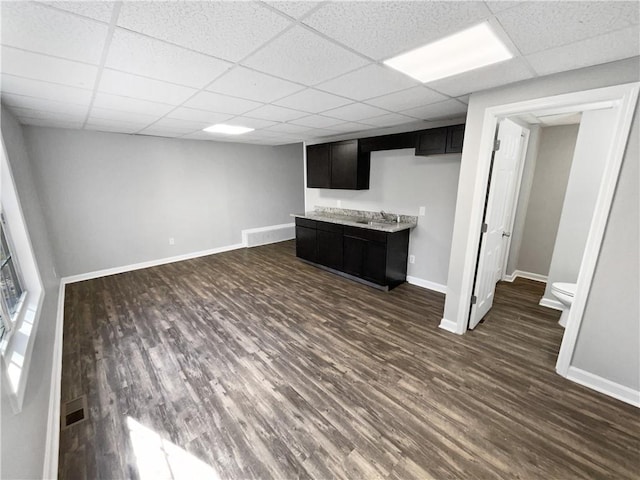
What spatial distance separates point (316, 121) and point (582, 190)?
3.27 meters

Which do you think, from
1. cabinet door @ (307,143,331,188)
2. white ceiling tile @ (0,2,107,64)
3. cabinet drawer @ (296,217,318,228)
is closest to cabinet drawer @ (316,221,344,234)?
cabinet drawer @ (296,217,318,228)

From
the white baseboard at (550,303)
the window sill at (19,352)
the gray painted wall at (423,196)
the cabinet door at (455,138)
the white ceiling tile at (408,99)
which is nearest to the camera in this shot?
the window sill at (19,352)

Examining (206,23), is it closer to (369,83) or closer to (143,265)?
(369,83)

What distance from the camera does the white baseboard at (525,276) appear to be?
13.2 ft

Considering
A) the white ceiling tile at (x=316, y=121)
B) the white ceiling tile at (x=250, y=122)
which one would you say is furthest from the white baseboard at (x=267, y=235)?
the white ceiling tile at (x=316, y=121)

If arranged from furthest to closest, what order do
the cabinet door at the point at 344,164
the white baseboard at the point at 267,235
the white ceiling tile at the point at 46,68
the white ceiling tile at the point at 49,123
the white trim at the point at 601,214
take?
the white baseboard at the point at 267,235 → the cabinet door at the point at 344,164 → the white ceiling tile at the point at 49,123 → the white trim at the point at 601,214 → the white ceiling tile at the point at 46,68

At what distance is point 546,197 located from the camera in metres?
3.88

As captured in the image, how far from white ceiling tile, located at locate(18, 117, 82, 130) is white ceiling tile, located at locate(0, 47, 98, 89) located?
1.88 m

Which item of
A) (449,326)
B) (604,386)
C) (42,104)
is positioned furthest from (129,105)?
(604,386)

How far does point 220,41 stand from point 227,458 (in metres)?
2.37

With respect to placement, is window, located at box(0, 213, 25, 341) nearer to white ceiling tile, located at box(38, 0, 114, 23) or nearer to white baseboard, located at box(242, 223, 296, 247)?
white ceiling tile, located at box(38, 0, 114, 23)

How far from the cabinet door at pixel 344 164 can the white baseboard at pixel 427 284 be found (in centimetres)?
176

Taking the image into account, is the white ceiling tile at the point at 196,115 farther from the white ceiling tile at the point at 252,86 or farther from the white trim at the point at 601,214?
the white trim at the point at 601,214

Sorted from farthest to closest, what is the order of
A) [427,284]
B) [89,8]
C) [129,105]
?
[427,284] → [129,105] → [89,8]
